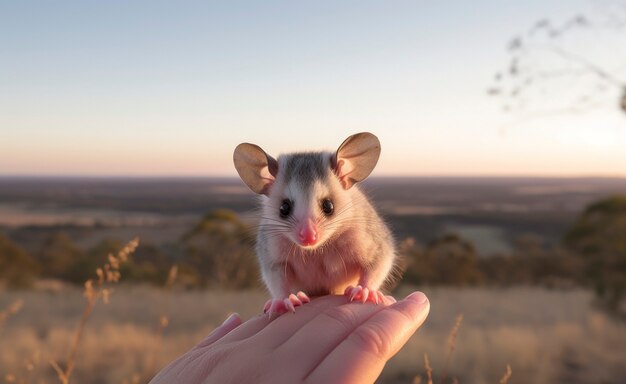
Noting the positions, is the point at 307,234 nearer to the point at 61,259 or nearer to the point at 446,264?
the point at 446,264

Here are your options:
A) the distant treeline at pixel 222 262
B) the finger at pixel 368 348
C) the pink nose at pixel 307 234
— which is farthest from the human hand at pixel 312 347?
the distant treeline at pixel 222 262

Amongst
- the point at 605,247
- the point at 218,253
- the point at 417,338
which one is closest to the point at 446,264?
the point at 605,247

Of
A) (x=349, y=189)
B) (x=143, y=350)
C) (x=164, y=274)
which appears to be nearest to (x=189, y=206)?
(x=164, y=274)

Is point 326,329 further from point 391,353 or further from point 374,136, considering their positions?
point 374,136

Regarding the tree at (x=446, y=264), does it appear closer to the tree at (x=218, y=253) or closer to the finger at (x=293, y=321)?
the tree at (x=218, y=253)

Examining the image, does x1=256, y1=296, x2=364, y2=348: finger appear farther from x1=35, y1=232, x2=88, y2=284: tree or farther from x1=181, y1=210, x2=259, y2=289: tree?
x1=35, y1=232, x2=88, y2=284: tree

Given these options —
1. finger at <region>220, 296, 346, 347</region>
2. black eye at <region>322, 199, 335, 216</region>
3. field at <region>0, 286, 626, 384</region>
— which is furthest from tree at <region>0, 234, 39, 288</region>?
black eye at <region>322, 199, 335, 216</region>
